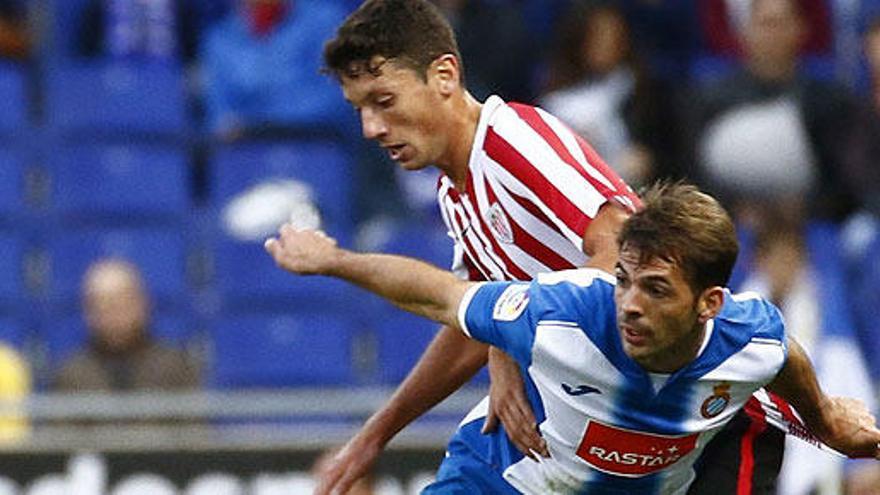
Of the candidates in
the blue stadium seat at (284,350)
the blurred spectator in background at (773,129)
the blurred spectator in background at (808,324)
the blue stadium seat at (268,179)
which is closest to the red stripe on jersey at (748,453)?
the blurred spectator in background at (808,324)

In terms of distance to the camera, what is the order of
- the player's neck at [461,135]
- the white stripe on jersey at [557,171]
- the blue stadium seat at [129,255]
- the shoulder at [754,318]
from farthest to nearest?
the blue stadium seat at [129,255], the player's neck at [461,135], the white stripe on jersey at [557,171], the shoulder at [754,318]

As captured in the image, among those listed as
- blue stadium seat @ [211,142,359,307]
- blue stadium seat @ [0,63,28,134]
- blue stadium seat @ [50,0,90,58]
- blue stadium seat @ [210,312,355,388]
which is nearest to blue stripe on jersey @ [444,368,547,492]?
blue stadium seat @ [210,312,355,388]

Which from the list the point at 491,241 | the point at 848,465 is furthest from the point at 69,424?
the point at 491,241

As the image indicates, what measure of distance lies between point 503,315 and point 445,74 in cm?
74

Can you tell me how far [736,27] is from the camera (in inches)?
415

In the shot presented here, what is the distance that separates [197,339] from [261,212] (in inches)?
26.0

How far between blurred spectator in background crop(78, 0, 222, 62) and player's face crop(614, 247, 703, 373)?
20.1 ft

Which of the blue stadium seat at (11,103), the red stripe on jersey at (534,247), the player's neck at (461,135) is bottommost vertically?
the red stripe on jersey at (534,247)

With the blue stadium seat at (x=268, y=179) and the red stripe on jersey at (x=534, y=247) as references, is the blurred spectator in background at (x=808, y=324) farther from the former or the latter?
the red stripe on jersey at (x=534, y=247)

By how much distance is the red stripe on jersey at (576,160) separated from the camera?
504 centimetres

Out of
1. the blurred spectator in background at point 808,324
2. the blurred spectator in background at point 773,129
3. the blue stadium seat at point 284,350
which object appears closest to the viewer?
the blurred spectator in background at point 808,324

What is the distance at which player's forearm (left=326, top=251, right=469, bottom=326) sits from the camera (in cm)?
487

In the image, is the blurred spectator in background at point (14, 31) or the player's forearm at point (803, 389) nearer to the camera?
the player's forearm at point (803, 389)

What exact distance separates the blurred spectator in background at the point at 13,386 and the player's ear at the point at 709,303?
4659 millimetres
